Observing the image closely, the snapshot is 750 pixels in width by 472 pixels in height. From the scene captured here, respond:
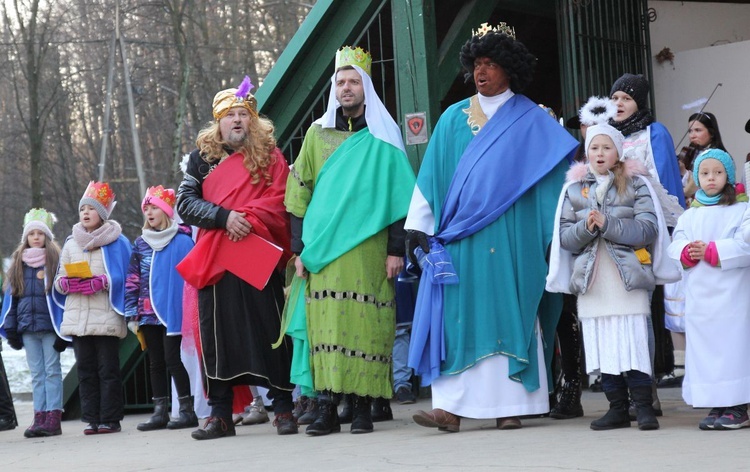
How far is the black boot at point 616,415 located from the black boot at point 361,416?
1277mm

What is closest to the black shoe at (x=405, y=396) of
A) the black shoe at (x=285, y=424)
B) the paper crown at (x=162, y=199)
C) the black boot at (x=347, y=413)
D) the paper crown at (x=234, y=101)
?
the black boot at (x=347, y=413)

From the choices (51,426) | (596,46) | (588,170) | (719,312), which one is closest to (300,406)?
(51,426)

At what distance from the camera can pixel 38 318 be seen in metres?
8.90

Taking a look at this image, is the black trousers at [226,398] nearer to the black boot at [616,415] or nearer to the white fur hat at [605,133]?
the black boot at [616,415]

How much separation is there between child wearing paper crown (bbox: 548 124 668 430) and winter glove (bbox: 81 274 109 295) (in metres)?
3.64

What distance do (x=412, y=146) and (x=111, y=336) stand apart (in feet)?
8.17

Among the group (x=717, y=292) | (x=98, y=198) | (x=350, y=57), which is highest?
(x=350, y=57)

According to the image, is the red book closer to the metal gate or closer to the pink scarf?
the pink scarf

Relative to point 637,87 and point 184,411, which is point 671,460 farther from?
point 184,411

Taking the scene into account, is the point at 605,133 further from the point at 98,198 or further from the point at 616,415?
the point at 98,198

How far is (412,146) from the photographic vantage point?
8961 millimetres

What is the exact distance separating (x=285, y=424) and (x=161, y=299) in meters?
1.82

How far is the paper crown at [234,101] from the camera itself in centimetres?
731

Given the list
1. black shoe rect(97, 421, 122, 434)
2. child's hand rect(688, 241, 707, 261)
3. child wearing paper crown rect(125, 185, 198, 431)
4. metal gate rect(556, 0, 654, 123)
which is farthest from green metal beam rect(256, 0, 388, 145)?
child's hand rect(688, 241, 707, 261)
